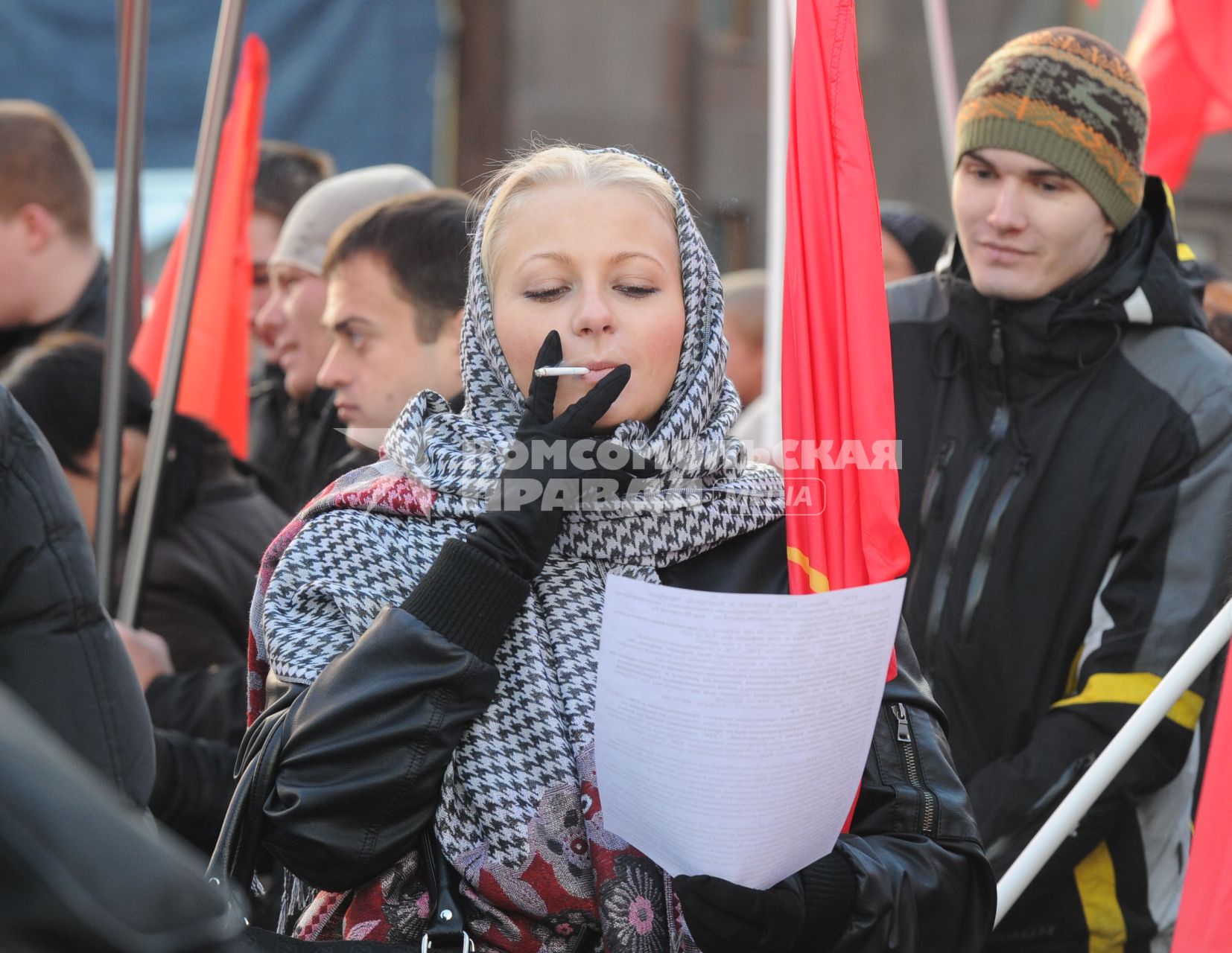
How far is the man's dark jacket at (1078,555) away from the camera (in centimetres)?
272

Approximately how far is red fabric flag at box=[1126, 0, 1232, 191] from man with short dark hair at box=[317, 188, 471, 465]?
2.15 meters

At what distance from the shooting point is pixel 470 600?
1.86 m

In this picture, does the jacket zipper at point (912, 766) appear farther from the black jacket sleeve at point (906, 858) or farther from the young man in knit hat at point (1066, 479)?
the young man in knit hat at point (1066, 479)

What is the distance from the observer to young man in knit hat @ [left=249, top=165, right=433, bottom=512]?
3.98m

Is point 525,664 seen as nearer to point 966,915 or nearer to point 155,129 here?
point 966,915

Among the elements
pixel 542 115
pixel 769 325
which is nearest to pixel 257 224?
pixel 769 325

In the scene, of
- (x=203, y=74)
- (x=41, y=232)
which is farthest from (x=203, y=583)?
(x=203, y=74)

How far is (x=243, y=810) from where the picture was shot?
1.86m

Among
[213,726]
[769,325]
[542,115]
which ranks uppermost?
[542,115]

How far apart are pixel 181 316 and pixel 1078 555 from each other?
196cm

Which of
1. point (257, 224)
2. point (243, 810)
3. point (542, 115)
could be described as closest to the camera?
point (243, 810)

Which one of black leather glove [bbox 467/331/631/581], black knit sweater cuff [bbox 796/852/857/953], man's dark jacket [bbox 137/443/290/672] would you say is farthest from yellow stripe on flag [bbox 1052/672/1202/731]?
man's dark jacket [bbox 137/443/290/672]

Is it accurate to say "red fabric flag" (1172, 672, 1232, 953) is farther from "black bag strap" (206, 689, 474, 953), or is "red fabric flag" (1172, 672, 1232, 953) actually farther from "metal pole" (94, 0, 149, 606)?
"metal pole" (94, 0, 149, 606)

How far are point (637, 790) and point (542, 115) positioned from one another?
372 inches
